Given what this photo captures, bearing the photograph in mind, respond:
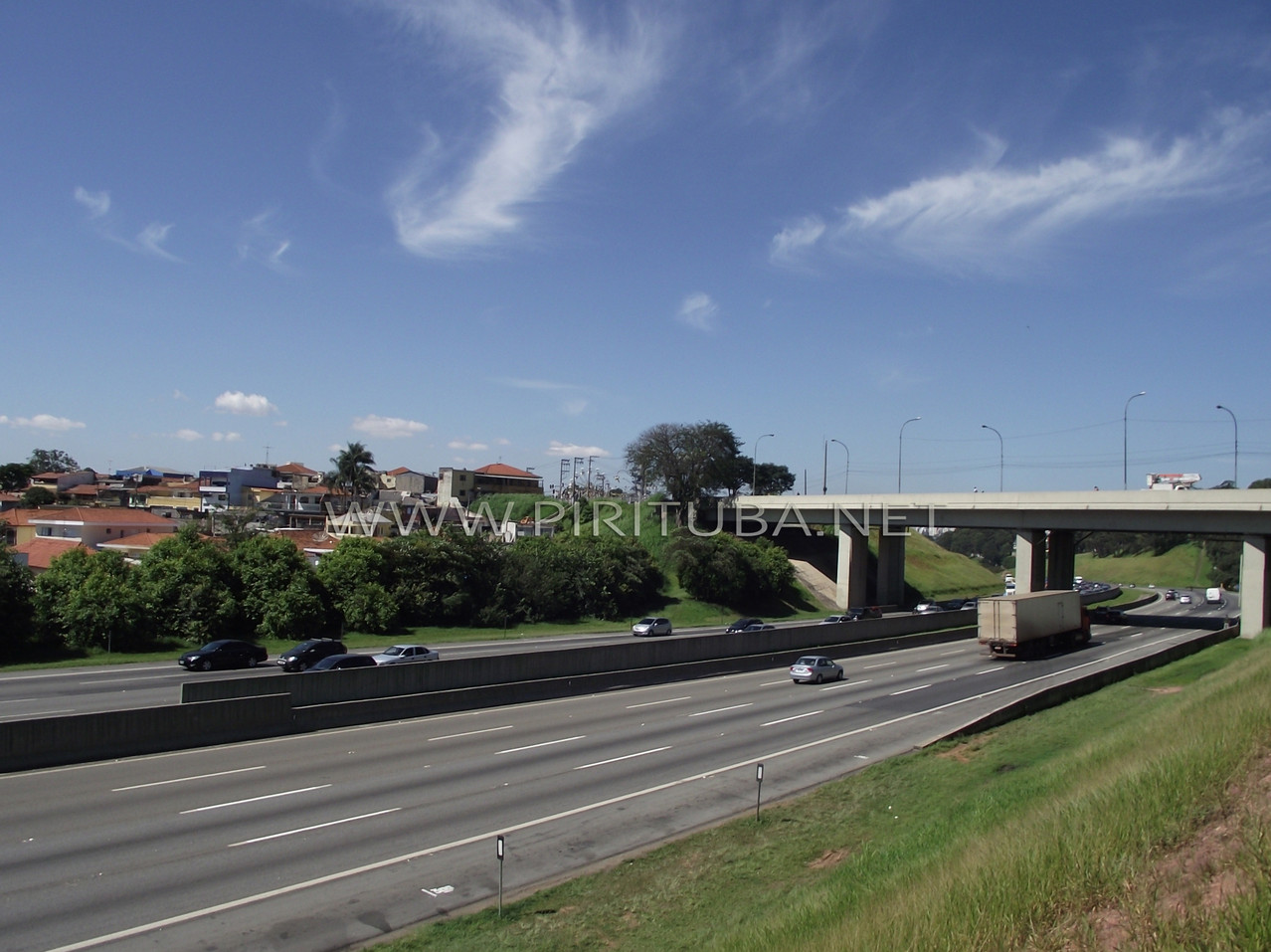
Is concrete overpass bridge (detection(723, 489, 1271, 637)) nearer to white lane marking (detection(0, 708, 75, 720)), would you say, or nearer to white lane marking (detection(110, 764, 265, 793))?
white lane marking (detection(110, 764, 265, 793))

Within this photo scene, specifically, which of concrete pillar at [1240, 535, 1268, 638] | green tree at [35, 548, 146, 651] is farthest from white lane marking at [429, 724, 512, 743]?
concrete pillar at [1240, 535, 1268, 638]

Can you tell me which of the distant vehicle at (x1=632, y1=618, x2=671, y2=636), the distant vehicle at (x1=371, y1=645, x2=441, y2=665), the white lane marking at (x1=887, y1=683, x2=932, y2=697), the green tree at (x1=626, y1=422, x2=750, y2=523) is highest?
the green tree at (x1=626, y1=422, x2=750, y2=523)

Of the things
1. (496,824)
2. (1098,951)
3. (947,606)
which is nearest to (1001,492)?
(947,606)

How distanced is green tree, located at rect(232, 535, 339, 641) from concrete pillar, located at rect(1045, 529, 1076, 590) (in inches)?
2053

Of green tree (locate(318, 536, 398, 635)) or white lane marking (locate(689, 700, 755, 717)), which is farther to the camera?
green tree (locate(318, 536, 398, 635))

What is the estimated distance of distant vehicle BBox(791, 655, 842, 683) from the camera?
35.6 metres

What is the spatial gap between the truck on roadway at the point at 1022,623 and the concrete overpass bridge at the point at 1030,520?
12.3 meters

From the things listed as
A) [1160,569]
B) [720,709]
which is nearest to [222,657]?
[720,709]

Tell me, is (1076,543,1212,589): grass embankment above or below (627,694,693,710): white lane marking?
below

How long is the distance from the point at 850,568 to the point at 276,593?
4839 centimetres

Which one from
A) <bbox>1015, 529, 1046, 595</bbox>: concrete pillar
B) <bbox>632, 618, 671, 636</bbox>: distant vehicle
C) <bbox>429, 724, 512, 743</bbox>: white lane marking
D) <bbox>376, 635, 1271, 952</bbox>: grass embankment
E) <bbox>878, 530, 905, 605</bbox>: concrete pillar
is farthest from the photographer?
<bbox>878, 530, 905, 605</bbox>: concrete pillar

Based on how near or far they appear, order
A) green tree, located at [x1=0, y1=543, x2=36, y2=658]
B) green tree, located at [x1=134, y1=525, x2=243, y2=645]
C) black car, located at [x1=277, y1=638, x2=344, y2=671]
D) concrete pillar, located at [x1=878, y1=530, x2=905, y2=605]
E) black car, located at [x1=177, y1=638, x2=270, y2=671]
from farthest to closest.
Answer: concrete pillar, located at [x1=878, y1=530, x2=905, y2=605] → green tree, located at [x1=134, y1=525, x2=243, y2=645] → green tree, located at [x1=0, y1=543, x2=36, y2=658] → black car, located at [x1=177, y1=638, x2=270, y2=671] → black car, located at [x1=277, y1=638, x2=344, y2=671]

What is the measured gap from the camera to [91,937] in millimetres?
10938

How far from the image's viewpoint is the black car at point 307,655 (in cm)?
3297
